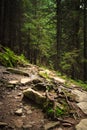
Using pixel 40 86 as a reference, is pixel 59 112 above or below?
below

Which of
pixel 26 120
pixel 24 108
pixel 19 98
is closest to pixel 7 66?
pixel 19 98

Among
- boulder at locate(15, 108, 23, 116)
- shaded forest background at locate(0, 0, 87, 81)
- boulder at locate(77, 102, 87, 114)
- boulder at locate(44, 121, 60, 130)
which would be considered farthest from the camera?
shaded forest background at locate(0, 0, 87, 81)

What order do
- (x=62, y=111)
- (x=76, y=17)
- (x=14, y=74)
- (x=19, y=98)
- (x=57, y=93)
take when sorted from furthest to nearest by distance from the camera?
1. (x=76, y=17)
2. (x=14, y=74)
3. (x=57, y=93)
4. (x=19, y=98)
5. (x=62, y=111)

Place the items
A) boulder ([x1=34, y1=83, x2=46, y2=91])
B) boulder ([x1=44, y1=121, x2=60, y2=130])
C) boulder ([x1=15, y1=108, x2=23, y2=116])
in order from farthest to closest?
1. boulder ([x1=34, y1=83, x2=46, y2=91])
2. boulder ([x1=15, y1=108, x2=23, y2=116])
3. boulder ([x1=44, y1=121, x2=60, y2=130])

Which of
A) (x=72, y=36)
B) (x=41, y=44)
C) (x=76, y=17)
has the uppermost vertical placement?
(x=76, y=17)

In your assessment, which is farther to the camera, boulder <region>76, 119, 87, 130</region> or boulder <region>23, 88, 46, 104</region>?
boulder <region>23, 88, 46, 104</region>

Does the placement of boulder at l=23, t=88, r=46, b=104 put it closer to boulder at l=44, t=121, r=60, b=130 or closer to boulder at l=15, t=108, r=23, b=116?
boulder at l=15, t=108, r=23, b=116

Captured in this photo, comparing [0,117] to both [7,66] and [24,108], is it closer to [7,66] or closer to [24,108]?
[24,108]

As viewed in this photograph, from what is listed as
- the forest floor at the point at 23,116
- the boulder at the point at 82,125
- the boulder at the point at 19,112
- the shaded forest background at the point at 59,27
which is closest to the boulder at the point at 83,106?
the forest floor at the point at 23,116

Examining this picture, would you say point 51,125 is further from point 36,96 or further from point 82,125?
point 36,96

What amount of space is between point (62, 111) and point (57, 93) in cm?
130

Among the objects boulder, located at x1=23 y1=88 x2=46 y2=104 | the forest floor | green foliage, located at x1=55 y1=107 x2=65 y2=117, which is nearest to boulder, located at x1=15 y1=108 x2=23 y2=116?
the forest floor

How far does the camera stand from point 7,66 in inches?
397

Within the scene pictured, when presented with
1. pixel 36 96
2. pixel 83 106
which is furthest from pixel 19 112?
pixel 83 106
